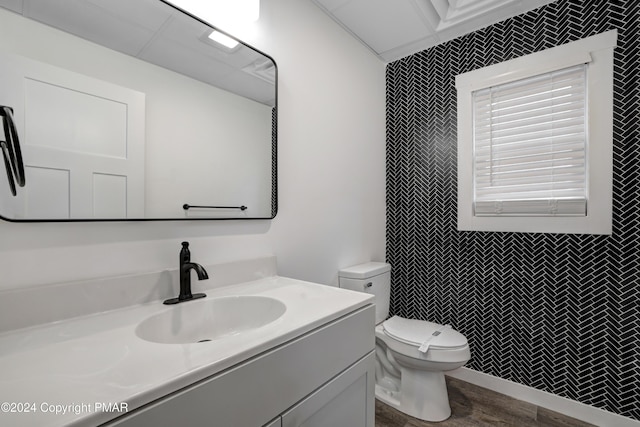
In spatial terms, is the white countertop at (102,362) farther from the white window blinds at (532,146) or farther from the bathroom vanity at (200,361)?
the white window blinds at (532,146)

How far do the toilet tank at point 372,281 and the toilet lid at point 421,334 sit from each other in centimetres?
14

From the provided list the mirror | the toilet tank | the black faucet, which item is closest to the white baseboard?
the toilet tank

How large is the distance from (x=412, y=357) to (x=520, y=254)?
942 mm

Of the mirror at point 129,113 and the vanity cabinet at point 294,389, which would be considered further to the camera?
the mirror at point 129,113

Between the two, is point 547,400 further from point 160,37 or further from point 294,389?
point 160,37

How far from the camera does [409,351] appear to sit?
161cm

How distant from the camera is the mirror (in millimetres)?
821

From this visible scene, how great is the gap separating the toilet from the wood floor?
48mm

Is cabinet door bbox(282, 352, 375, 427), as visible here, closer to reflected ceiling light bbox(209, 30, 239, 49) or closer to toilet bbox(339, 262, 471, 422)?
toilet bbox(339, 262, 471, 422)

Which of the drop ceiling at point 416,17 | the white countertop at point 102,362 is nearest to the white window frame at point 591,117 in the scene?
the drop ceiling at point 416,17

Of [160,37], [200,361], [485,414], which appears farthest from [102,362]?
[485,414]

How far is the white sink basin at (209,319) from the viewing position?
0.92 metres

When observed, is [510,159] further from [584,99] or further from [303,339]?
[303,339]

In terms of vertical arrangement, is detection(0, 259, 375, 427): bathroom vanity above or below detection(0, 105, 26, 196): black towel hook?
below
